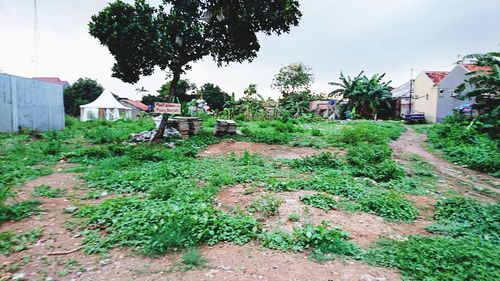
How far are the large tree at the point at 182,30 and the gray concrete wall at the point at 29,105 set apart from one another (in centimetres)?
491

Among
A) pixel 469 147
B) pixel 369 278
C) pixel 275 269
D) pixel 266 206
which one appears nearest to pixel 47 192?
pixel 266 206

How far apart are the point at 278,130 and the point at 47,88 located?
10.6 meters

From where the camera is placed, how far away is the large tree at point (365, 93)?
24.6 meters

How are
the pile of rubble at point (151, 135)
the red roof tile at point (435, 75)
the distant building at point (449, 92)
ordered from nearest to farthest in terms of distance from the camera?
the pile of rubble at point (151, 135), the distant building at point (449, 92), the red roof tile at point (435, 75)

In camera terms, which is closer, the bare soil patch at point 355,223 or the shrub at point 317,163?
the bare soil patch at point 355,223

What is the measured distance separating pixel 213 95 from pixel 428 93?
1059 inches

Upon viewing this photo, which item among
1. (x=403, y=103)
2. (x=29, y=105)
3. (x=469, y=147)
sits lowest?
(x=469, y=147)

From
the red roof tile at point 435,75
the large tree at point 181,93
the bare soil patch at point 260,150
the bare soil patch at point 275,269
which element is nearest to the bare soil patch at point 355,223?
the bare soil patch at point 275,269

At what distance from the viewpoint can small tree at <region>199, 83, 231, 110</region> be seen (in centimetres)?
4188

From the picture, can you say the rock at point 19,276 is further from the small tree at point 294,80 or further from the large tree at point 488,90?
the small tree at point 294,80

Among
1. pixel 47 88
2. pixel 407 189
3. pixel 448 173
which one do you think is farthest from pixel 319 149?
pixel 47 88

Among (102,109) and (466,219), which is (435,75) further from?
(102,109)

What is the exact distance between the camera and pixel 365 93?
973 inches

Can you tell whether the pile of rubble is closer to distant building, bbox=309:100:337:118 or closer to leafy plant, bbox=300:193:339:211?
leafy plant, bbox=300:193:339:211
